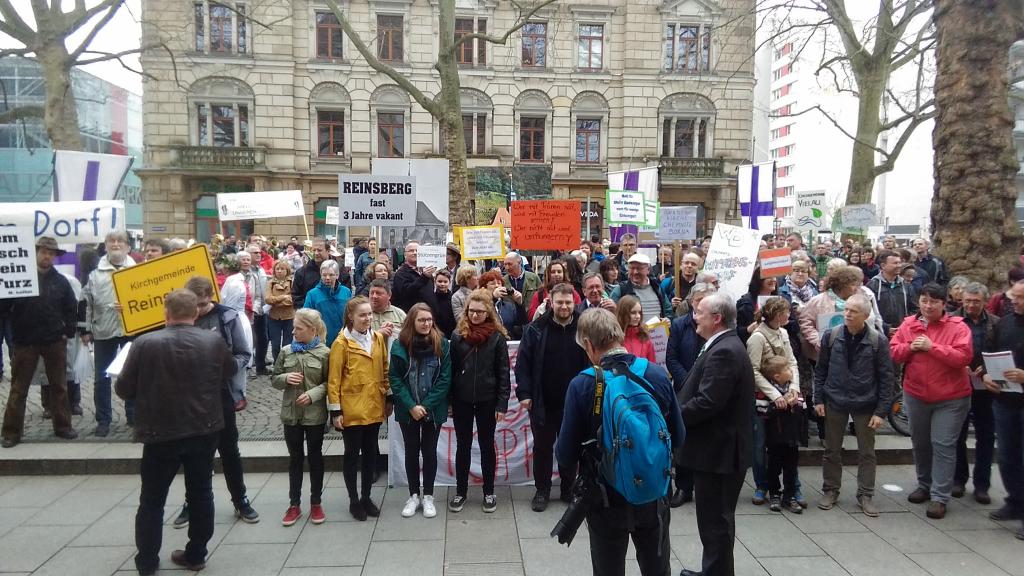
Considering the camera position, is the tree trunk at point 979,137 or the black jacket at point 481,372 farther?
the tree trunk at point 979,137

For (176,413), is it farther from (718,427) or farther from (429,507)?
(718,427)

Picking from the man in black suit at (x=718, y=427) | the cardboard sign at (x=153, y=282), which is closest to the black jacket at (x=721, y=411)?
the man in black suit at (x=718, y=427)

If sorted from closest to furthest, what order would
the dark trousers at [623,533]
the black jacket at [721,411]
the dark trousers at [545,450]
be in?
1. the dark trousers at [623,533]
2. the black jacket at [721,411]
3. the dark trousers at [545,450]

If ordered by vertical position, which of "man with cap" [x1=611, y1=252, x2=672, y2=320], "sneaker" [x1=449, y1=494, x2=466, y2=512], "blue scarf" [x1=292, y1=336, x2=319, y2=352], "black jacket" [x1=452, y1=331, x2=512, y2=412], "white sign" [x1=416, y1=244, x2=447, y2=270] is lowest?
"sneaker" [x1=449, y1=494, x2=466, y2=512]

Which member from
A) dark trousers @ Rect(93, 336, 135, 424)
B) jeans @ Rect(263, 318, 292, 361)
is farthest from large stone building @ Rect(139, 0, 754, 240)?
dark trousers @ Rect(93, 336, 135, 424)

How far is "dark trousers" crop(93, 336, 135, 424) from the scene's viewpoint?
6.70 meters

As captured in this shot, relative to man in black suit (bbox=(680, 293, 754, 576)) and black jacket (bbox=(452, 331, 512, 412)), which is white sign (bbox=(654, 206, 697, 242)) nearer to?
black jacket (bbox=(452, 331, 512, 412))

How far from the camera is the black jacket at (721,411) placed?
150 inches

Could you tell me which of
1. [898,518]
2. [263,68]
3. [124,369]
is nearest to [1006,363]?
[898,518]

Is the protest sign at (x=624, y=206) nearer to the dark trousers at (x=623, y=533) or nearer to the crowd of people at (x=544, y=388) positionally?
the crowd of people at (x=544, y=388)

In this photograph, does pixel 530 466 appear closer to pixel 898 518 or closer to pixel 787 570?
pixel 787 570

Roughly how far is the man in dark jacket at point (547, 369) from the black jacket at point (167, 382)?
2415 mm

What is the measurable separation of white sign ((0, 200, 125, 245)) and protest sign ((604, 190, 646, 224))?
789 centimetres

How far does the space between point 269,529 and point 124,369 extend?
69.2 inches
